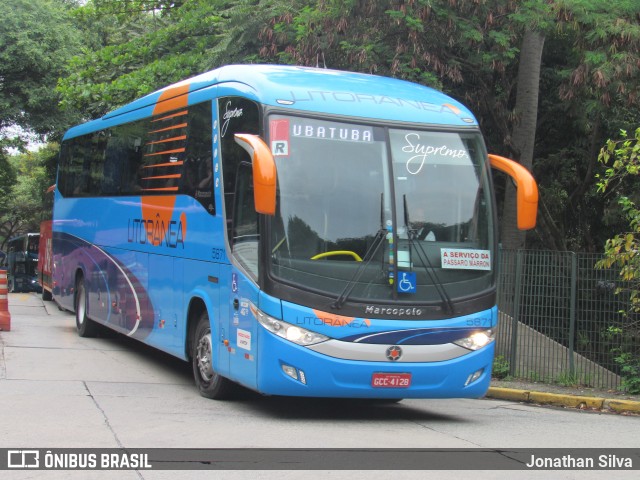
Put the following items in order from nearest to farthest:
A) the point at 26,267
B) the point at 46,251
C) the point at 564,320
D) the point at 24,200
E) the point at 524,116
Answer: the point at 564,320, the point at 524,116, the point at 46,251, the point at 26,267, the point at 24,200

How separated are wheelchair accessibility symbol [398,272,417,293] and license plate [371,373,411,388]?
0.85m

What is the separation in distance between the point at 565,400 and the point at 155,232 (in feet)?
20.3

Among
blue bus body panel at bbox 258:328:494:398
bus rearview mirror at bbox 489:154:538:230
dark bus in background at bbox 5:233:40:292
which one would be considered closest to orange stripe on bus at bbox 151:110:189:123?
blue bus body panel at bbox 258:328:494:398

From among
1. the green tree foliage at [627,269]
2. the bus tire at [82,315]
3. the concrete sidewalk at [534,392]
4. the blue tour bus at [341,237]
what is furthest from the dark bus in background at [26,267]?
the green tree foliage at [627,269]

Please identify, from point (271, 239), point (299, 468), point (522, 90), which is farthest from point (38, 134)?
point (299, 468)

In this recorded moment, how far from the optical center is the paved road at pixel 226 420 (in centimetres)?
733

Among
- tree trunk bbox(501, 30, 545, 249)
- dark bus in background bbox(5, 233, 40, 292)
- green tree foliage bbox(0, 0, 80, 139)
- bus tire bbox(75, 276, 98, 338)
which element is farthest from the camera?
dark bus in background bbox(5, 233, 40, 292)

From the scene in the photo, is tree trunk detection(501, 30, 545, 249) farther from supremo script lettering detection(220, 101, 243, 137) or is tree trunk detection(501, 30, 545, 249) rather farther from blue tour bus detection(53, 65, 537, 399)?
supremo script lettering detection(220, 101, 243, 137)

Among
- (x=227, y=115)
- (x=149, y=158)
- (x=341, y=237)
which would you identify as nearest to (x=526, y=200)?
(x=341, y=237)

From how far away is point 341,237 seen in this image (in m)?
8.45

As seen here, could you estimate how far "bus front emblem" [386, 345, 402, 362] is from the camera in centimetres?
847

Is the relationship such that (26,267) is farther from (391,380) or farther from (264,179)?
(264,179)

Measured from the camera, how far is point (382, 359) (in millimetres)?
8438

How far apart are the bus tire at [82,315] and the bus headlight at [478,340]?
907cm
